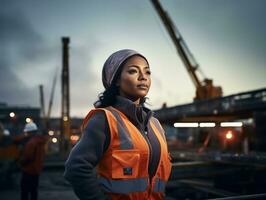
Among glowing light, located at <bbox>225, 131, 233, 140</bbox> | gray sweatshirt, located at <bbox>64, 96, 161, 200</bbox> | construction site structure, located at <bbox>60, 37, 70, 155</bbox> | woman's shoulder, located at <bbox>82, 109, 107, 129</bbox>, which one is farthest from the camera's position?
construction site structure, located at <bbox>60, 37, 70, 155</bbox>

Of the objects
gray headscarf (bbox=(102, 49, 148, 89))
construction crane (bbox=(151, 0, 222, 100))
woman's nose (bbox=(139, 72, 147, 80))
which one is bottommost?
woman's nose (bbox=(139, 72, 147, 80))

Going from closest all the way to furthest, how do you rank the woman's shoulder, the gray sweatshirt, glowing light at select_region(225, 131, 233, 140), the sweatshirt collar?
the gray sweatshirt < the woman's shoulder < the sweatshirt collar < glowing light at select_region(225, 131, 233, 140)

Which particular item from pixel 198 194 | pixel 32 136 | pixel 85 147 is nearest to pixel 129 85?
pixel 85 147

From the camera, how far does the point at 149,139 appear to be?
1.72 m

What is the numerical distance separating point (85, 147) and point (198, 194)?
303 inches

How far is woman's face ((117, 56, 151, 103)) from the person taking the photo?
1.71m

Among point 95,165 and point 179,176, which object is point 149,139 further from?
point 179,176

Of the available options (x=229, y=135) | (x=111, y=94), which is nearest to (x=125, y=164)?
(x=111, y=94)

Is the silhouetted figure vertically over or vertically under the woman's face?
under

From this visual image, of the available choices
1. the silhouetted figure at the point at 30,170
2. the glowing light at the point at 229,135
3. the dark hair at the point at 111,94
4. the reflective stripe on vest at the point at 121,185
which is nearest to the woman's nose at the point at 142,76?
the dark hair at the point at 111,94

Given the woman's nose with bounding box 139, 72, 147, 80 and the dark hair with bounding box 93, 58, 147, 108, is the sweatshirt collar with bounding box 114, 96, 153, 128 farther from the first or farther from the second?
the woman's nose with bounding box 139, 72, 147, 80

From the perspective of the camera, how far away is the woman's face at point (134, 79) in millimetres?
1713

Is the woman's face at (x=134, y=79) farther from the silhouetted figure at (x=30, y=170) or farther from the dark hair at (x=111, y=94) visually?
the silhouetted figure at (x=30, y=170)

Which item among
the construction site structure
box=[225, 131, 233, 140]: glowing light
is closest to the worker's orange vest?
box=[225, 131, 233, 140]: glowing light
